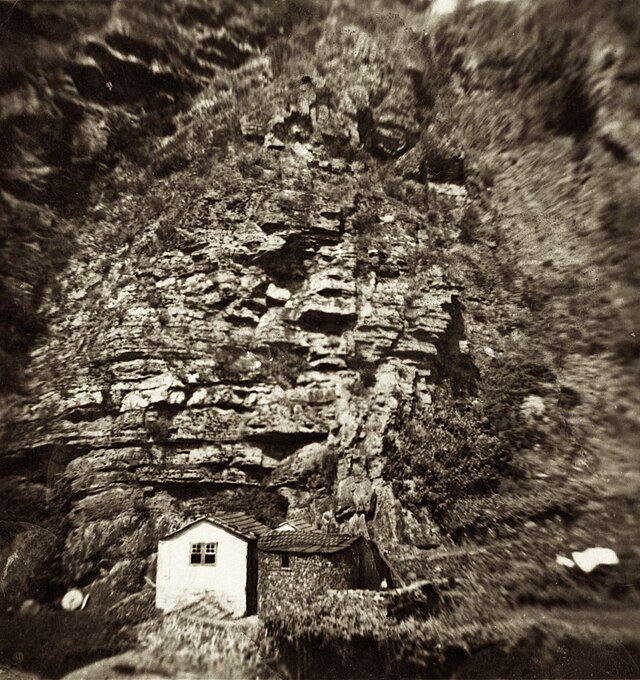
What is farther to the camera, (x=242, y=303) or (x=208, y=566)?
(x=242, y=303)

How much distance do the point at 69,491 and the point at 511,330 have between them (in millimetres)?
3796

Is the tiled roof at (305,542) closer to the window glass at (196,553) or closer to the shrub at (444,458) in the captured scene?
the window glass at (196,553)

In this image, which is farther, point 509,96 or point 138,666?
Answer: point 509,96

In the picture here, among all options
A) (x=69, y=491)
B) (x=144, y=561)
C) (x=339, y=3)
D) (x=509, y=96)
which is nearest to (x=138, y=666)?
(x=144, y=561)

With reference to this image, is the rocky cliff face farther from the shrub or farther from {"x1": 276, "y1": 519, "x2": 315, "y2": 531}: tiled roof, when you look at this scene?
the shrub

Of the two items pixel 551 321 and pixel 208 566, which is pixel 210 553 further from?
pixel 551 321

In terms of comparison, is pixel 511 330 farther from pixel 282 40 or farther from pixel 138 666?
pixel 138 666

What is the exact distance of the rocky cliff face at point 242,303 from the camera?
13.6 ft

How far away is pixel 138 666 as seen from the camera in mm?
3104

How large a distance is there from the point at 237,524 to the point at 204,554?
0.44 m

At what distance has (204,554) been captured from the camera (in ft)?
12.2

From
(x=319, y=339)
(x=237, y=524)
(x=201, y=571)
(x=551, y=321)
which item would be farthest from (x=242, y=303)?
(x=551, y=321)

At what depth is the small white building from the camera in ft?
11.7

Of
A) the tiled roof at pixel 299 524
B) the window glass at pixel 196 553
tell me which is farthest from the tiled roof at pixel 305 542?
the window glass at pixel 196 553
